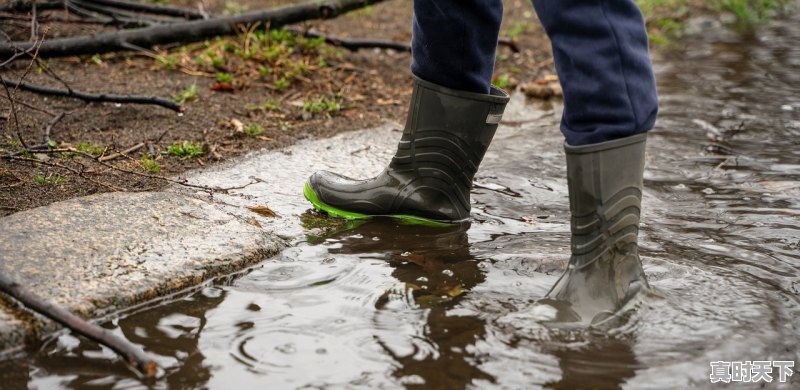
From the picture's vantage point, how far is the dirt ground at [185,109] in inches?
119

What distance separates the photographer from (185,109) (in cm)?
378

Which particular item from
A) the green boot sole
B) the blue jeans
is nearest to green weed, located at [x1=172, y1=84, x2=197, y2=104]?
the green boot sole

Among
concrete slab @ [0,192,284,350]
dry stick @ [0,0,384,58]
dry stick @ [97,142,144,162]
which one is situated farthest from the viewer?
dry stick @ [0,0,384,58]

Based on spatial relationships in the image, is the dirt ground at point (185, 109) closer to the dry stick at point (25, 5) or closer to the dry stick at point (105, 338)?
the dry stick at point (25, 5)

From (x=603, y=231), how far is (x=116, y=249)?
1.30 m

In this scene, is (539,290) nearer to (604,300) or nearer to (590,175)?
(604,300)

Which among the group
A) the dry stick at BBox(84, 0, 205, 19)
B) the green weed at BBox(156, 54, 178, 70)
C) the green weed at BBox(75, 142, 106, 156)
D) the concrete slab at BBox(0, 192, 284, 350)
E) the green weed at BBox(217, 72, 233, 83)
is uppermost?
the dry stick at BBox(84, 0, 205, 19)

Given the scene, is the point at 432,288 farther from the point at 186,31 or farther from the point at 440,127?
the point at 186,31

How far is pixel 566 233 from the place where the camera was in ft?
8.98

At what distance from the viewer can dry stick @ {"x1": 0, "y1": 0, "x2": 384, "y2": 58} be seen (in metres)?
4.18

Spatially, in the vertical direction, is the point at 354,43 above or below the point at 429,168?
above

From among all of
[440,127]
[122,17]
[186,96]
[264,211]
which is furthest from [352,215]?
[122,17]

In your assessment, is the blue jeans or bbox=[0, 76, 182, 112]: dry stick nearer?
the blue jeans

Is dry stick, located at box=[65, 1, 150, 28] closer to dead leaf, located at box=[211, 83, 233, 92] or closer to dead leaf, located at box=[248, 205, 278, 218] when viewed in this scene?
dead leaf, located at box=[211, 83, 233, 92]
